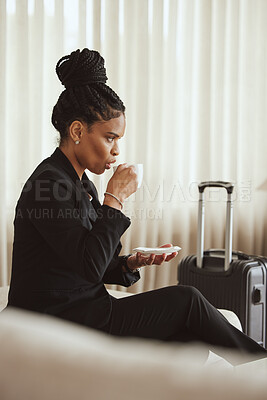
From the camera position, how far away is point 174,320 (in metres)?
1.26

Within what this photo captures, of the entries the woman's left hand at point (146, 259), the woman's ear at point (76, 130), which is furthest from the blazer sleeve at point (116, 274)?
the woman's ear at point (76, 130)

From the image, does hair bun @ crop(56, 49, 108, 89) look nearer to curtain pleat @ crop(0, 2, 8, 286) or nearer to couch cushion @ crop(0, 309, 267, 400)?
couch cushion @ crop(0, 309, 267, 400)

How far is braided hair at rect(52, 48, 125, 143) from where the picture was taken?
4.46 feet

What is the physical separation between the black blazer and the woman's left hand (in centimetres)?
18

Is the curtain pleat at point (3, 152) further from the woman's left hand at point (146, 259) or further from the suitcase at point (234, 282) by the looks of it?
the woman's left hand at point (146, 259)

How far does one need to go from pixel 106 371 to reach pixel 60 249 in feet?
2.86

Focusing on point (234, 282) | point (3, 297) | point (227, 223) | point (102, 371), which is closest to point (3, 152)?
point (3, 297)

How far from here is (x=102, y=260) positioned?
1.16m

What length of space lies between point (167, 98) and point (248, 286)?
56.3 inches

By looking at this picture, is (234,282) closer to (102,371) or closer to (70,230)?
(70,230)

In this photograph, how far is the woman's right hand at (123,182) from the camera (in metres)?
1.26

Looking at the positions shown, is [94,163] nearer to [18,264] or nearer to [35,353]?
[18,264]

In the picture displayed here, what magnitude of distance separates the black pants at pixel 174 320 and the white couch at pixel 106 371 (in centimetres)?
93

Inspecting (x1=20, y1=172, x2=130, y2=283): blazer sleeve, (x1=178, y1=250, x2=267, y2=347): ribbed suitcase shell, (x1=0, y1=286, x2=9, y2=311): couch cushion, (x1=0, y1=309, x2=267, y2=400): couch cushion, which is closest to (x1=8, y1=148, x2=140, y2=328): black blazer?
(x1=20, y1=172, x2=130, y2=283): blazer sleeve
